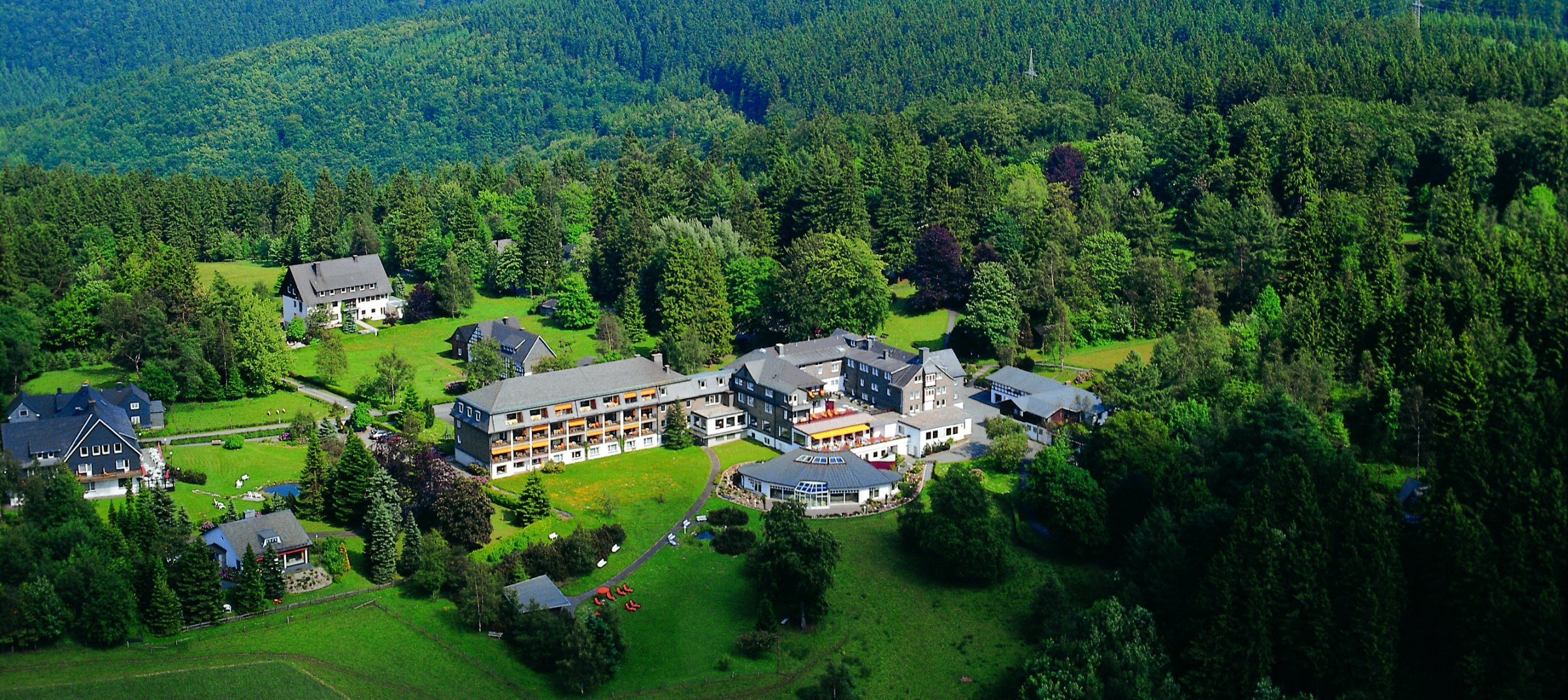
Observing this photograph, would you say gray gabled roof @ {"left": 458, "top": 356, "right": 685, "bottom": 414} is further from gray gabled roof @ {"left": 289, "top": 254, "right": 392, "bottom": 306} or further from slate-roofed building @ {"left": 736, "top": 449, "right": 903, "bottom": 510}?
gray gabled roof @ {"left": 289, "top": 254, "right": 392, "bottom": 306}

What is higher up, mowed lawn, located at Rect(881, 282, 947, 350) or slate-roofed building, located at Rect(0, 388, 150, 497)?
slate-roofed building, located at Rect(0, 388, 150, 497)

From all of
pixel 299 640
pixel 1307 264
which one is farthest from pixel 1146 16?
pixel 299 640

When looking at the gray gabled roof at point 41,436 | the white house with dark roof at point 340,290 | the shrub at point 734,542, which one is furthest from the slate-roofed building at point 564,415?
the white house with dark roof at point 340,290

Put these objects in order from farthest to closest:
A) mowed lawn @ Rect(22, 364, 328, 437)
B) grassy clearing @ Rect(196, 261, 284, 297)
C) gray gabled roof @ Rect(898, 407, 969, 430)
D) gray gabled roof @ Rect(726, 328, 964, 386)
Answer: grassy clearing @ Rect(196, 261, 284, 297) < gray gabled roof @ Rect(726, 328, 964, 386) < mowed lawn @ Rect(22, 364, 328, 437) < gray gabled roof @ Rect(898, 407, 969, 430)

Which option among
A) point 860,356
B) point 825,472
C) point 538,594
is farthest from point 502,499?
point 860,356

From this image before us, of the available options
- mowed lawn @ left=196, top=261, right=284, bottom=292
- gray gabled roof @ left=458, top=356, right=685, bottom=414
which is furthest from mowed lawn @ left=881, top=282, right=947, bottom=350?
mowed lawn @ left=196, top=261, right=284, bottom=292
